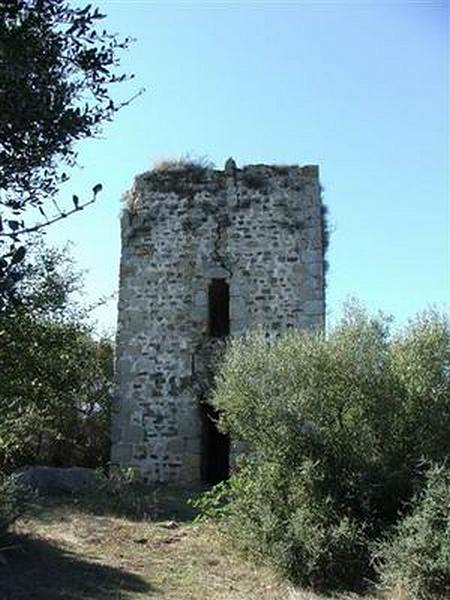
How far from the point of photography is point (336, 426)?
9.72 metres

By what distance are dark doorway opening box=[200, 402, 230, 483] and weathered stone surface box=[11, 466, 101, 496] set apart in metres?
2.72

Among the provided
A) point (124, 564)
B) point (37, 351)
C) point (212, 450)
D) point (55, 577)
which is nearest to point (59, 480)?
point (124, 564)

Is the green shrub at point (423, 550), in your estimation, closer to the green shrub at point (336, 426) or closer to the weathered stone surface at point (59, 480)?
the green shrub at point (336, 426)

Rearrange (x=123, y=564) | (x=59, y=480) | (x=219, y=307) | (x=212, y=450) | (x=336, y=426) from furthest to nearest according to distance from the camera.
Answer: (x=212, y=450) < (x=219, y=307) < (x=59, y=480) < (x=336, y=426) < (x=123, y=564)

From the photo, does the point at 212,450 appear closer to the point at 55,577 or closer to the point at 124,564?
the point at 124,564

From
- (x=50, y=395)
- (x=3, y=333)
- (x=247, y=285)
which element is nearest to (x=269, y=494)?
(x=50, y=395)

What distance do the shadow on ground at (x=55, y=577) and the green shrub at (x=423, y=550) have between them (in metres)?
2.52

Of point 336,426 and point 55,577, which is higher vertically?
point 336,426

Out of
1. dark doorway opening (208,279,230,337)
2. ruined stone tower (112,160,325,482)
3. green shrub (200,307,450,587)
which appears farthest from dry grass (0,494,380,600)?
dark doorway opening (208,279,230,337)

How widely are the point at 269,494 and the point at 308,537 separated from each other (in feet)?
3.06

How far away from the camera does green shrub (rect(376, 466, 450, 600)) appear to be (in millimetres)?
7859

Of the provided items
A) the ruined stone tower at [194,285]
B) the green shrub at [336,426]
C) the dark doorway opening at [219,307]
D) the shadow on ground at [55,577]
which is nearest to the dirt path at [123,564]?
the shadow on ground at [55,577]

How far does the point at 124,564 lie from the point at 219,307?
27.2 feet

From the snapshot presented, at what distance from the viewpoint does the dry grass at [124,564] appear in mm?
8000
